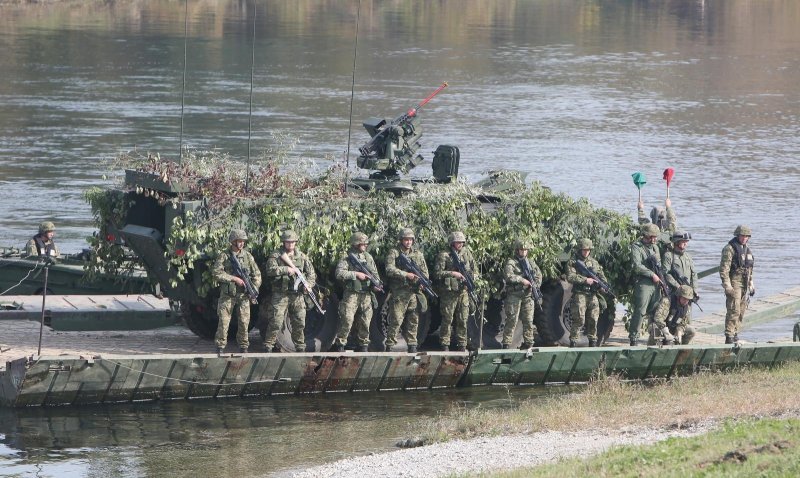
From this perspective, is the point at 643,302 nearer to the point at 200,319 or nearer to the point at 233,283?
the point at 233,283

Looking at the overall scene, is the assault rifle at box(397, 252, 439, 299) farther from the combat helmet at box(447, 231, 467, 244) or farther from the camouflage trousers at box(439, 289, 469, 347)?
the combat helmet at box(447, 231, 467, 244)

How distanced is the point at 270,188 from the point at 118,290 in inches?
194

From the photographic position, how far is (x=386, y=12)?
73.4 meters

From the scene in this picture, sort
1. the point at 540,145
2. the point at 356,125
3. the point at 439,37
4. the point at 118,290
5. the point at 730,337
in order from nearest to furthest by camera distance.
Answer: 1. the point at 730,337
2. the point at 118,290
3. the point at 540,145
4. the point at 356,125
5. the point at 439,37

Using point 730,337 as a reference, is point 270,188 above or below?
above

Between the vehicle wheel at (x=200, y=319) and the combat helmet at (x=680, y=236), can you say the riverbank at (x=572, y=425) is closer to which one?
the combat helmet at (x=680, y=236)

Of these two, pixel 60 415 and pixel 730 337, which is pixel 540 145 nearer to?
pixel 730 337

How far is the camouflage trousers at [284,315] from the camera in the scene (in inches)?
708

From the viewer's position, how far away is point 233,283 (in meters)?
17.7

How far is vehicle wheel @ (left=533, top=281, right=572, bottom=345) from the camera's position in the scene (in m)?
19.6

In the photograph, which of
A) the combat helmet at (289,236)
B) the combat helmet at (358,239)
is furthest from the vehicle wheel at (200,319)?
the combat helmet at (358,239)

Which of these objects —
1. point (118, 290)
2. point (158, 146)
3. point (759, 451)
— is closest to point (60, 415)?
point (118, 290)

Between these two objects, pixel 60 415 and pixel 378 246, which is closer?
pixel 60 415

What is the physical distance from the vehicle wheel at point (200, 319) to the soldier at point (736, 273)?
598 cm
